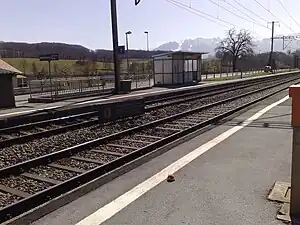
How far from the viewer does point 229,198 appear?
4.59 meters

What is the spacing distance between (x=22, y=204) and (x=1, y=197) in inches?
29.1

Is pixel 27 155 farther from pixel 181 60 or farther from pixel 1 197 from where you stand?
pixel 181 60

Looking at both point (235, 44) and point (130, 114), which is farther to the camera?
point (235, 44)

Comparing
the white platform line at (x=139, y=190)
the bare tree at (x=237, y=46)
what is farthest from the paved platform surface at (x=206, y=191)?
the bare tree at (x=237, y=46)

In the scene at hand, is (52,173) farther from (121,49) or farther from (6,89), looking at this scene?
(121,49)

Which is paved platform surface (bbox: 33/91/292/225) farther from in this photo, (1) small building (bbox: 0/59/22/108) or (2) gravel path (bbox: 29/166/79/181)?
(1) small building (bbox: 0/59/22/108)

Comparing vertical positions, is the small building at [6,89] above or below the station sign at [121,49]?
below

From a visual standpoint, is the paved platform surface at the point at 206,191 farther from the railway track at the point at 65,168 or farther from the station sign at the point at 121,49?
the station sign at the point at 121,49

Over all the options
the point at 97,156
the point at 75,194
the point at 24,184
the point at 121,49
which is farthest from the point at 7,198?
the point at 121,49

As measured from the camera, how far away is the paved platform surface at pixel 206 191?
407 cm

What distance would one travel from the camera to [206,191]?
4.89m

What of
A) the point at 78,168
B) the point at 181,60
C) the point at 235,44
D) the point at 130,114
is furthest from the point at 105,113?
the point at 235,44

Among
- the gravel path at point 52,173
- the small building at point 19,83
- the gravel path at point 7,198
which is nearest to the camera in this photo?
the gravel path at point 7,198

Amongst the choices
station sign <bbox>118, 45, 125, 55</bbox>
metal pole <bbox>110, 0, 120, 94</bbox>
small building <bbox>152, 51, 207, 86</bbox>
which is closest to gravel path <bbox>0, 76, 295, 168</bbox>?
metal pole <bbox>110, 0, 120, 94</bbox>
